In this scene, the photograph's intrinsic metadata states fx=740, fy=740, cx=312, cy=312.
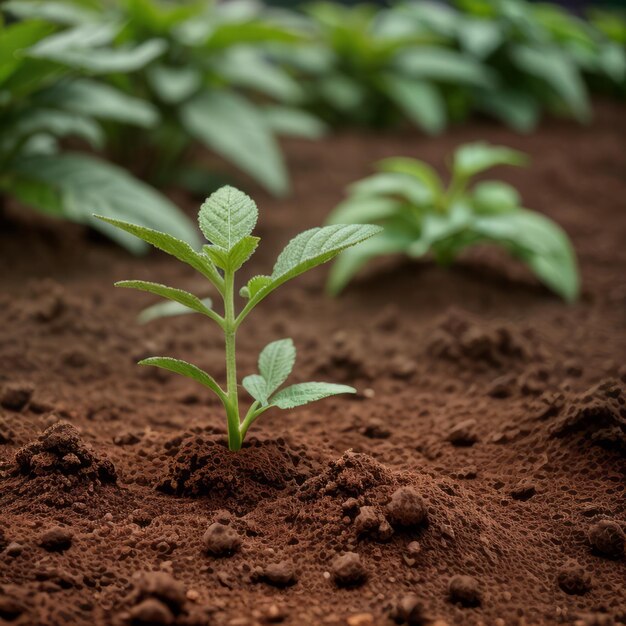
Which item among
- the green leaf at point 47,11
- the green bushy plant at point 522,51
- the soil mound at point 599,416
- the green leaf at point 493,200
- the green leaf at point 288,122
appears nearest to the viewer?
the soil mound at point 599,416

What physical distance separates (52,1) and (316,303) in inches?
60.6

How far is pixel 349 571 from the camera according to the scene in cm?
117

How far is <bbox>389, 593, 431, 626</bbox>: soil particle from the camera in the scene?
1.10 m

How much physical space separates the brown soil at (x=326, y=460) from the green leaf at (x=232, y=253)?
376mm

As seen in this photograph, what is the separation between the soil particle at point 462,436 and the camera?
163 centimetres

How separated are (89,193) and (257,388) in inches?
50.4

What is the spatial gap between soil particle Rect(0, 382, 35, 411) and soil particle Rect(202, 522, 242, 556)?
0.69m

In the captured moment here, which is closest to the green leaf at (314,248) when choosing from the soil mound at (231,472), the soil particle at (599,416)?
the soil mound at (231,472)

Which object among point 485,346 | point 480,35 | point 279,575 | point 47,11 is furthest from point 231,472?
point 480,35

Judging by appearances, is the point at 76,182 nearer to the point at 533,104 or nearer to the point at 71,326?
the point at 71,326

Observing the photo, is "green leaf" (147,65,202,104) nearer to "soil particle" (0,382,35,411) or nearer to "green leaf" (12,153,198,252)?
"green leaf" (12,153,198,252)

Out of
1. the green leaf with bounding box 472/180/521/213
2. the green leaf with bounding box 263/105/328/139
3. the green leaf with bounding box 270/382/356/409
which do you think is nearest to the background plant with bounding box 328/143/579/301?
the green leaf with bounding box 472/180/521/213

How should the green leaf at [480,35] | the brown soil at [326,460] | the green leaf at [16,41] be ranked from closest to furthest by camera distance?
the brown soil at [326,460]
the green leaf at [16,41]
the green leaf at [480,35]

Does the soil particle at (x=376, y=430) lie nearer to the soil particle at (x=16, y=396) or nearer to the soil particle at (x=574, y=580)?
the soil particle at (x=574, y=580)
